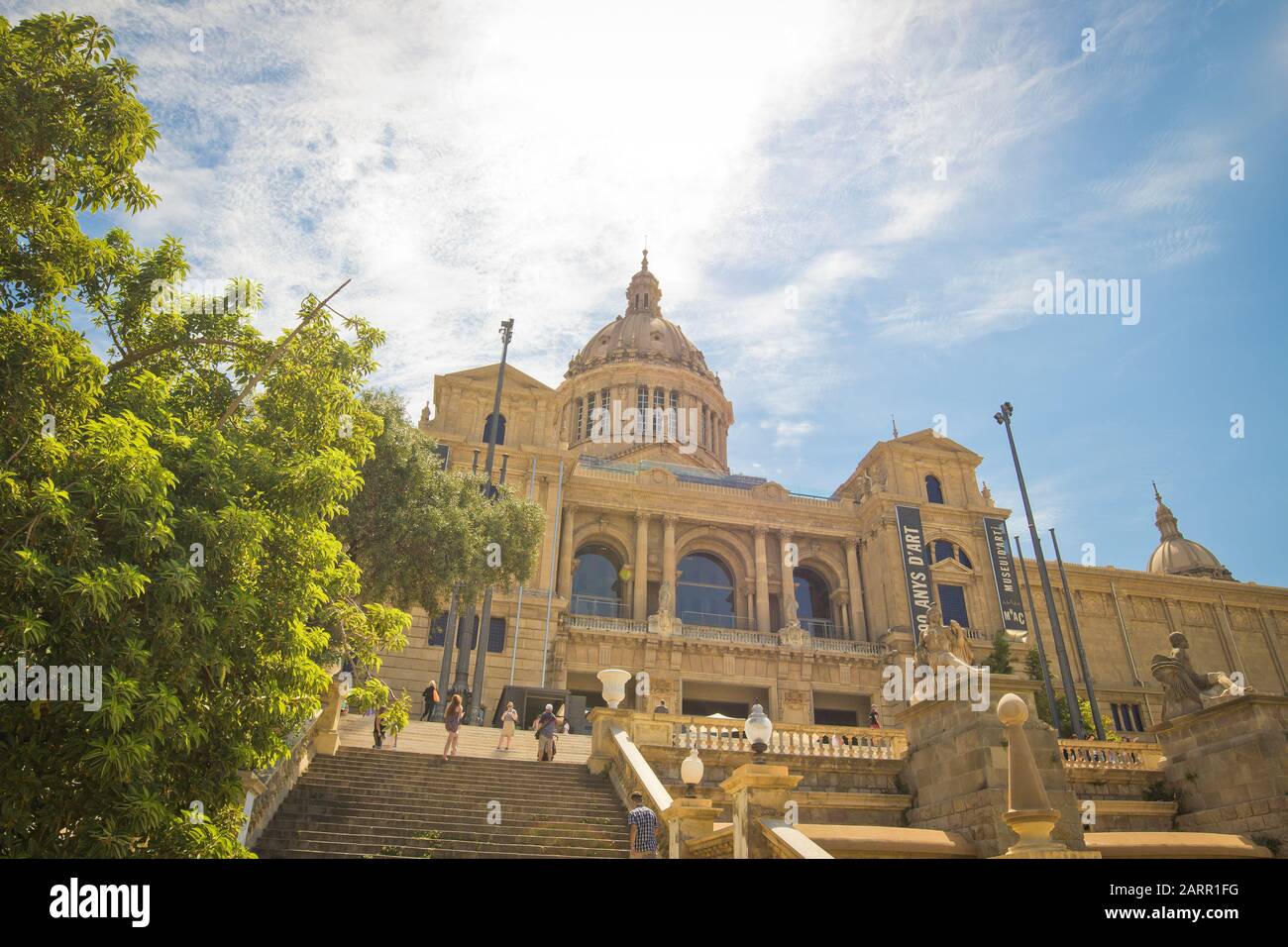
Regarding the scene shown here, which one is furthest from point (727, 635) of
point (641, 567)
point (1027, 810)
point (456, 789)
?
point (1027, 810)

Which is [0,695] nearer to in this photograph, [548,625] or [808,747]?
[808,747]

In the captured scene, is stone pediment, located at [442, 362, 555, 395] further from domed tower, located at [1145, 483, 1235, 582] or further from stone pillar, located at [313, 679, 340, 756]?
domed tower, located at [1145, 483, 1235, 582]

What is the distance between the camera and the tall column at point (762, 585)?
128ft

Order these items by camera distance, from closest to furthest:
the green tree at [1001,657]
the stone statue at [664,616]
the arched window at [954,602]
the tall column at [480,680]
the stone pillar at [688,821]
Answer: the stone pillar at [688,821] < the tall column at [480,680] < the green tree at [1001,657] < the stone statue at [664,616] < the arched window at [954,602]

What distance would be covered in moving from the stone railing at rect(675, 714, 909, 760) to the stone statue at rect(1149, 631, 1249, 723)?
226 inches

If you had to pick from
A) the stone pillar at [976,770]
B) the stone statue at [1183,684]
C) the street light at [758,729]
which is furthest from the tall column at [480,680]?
the stone statue at [1183,684]

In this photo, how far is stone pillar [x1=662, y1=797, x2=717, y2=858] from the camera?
1195cm

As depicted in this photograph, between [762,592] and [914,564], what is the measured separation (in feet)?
23.7

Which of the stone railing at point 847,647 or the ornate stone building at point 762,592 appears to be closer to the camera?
the ornate stone building at point 762,592

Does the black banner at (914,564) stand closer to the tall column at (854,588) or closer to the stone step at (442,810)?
the tall column at (854,588)

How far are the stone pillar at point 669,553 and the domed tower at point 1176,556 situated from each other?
42.1m

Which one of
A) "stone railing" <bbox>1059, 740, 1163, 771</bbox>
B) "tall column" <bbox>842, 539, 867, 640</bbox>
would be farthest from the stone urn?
"tall column" <bbox>842, 539, 867, 640</bbox>
